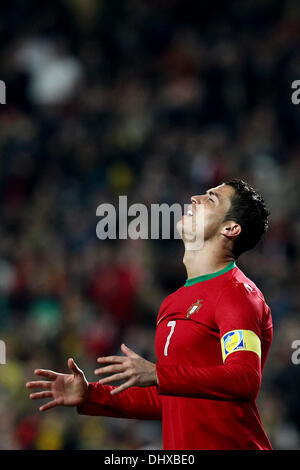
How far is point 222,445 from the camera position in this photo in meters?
3.05

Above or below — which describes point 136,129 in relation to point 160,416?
above

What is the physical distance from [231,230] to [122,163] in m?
5.83

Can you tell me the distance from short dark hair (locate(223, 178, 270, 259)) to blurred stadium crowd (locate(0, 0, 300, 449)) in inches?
116

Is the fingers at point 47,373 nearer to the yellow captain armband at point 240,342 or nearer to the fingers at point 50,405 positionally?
the fingers at point 50,405

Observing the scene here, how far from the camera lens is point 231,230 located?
335 centimetres

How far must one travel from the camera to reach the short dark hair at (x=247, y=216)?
3.37 m

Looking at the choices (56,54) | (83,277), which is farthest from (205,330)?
(56,54)

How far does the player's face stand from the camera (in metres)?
3.37

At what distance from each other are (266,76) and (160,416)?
6700mm

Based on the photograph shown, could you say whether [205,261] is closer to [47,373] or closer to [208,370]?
[208,370]

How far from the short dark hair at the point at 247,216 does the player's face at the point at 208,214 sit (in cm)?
3

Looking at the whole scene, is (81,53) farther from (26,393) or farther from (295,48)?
(26,393)
